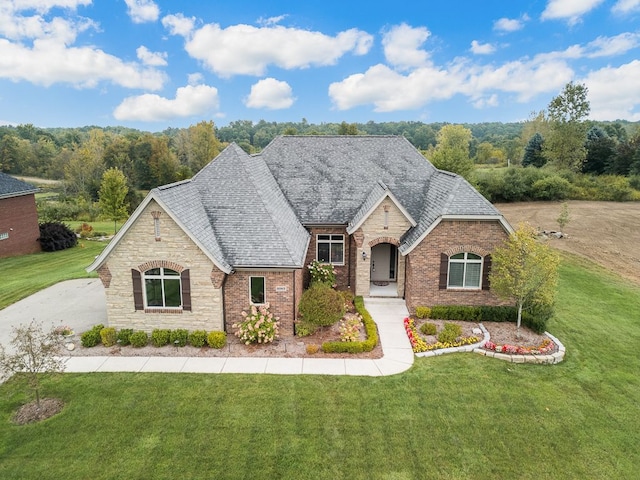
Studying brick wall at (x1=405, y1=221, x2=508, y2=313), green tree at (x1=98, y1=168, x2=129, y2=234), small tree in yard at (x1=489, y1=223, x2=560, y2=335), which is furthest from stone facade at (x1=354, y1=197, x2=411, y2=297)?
green tree at (x1=98, y1=168, x2=129, y2=234)

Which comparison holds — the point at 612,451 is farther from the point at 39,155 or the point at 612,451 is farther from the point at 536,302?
the point at 39,155

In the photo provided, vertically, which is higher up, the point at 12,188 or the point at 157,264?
the point at 12,188

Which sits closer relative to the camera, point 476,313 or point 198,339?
point 198,339

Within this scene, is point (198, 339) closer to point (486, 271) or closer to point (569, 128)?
point (486, 271)

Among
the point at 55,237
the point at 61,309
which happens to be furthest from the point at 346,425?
the point at 55,237

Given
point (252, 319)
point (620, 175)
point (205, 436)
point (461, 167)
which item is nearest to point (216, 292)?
point (252, 319)

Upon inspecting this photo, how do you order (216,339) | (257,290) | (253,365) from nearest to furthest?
(253,365) → (216,339) → (257,290)

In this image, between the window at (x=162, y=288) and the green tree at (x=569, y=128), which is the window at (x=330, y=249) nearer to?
the window at (x=162, y=288)

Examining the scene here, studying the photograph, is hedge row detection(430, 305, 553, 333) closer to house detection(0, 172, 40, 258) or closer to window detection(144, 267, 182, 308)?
window detection(144, 267, 182, 308)
